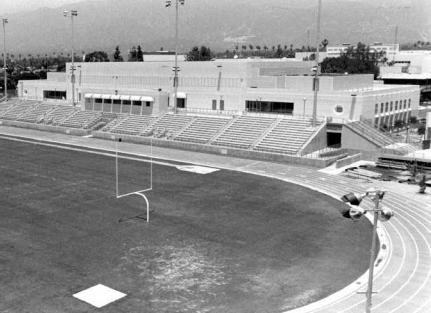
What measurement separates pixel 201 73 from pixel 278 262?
5251 centimetres

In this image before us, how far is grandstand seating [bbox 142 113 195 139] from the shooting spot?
2596 inches

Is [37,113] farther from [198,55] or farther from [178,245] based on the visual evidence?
[198,55]

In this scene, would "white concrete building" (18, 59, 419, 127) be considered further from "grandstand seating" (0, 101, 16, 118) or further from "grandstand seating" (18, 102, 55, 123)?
"grandstand seating" (0, 101, 16, 118)

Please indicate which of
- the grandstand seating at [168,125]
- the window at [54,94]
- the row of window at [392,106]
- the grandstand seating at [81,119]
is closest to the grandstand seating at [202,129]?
the grandstand seating at [168,125]

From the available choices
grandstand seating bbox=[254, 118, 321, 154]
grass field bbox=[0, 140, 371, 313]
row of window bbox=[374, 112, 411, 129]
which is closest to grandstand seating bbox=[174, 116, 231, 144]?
grandstand seating bbox=[254, 118, 321, 154]

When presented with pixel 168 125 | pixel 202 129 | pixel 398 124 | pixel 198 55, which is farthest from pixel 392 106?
pixel 198 55

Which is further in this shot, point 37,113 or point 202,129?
point 37,113

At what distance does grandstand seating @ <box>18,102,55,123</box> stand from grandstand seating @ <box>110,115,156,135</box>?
16.6m

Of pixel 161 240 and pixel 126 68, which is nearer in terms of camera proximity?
pixel 161 240

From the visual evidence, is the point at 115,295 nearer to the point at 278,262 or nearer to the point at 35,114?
the point at 278,262

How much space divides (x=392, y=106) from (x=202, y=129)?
2640 cm

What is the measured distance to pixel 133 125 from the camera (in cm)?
7075

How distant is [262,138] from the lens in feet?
193

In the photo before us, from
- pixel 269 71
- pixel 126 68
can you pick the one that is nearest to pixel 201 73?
pixel 269 71
